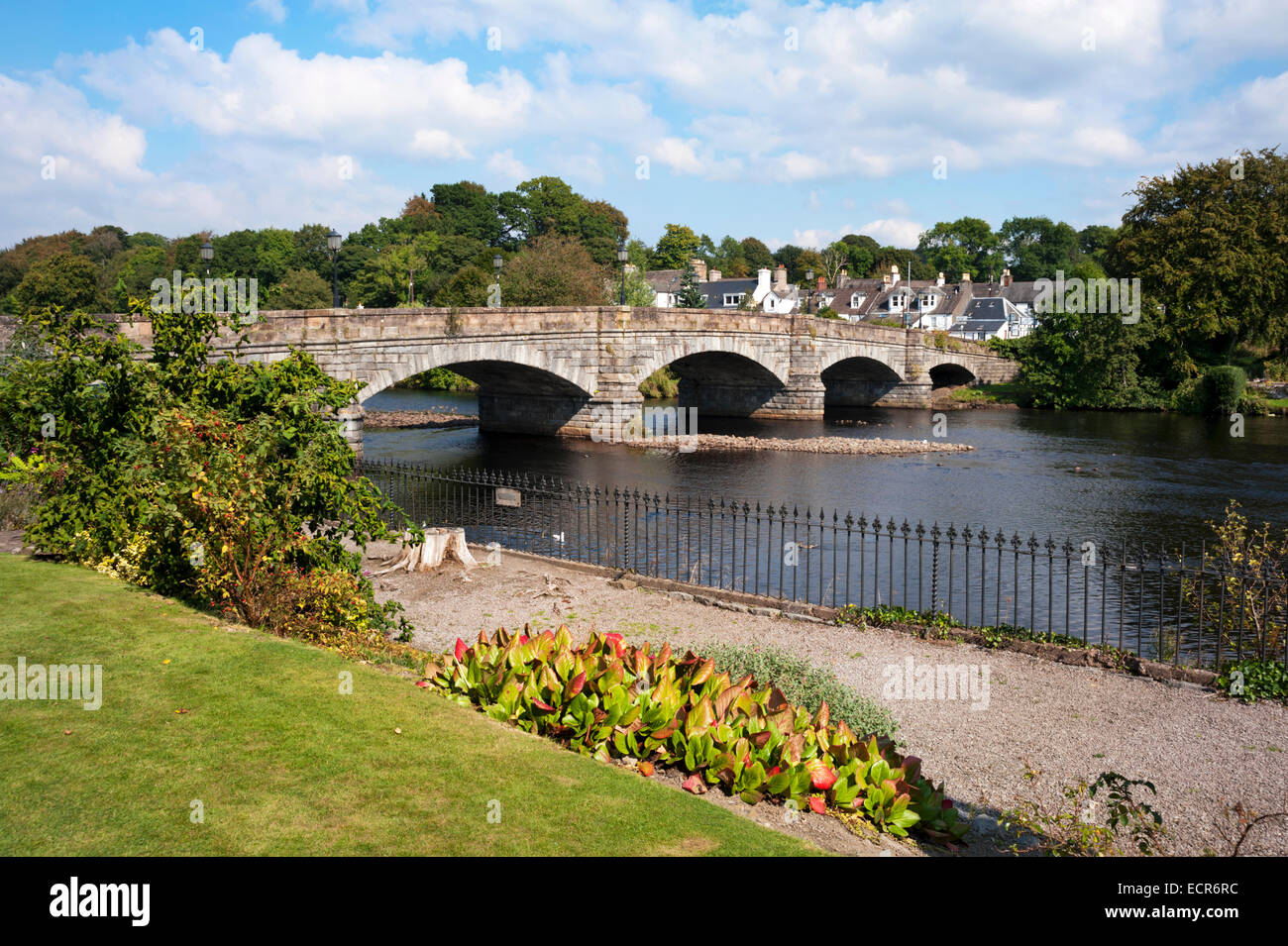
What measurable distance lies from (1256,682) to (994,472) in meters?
24.1

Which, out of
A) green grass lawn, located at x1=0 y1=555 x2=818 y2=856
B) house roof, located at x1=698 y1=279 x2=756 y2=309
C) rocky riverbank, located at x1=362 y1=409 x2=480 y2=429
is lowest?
green grass lawn, located at x1=0 y1=555 x2=818 y2=856

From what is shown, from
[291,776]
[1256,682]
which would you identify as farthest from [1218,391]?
[291,776]

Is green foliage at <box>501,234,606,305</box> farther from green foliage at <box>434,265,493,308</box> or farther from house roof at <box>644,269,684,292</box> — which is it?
house roof at <box>644,269,684,292</box>

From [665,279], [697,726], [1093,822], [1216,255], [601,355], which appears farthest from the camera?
[665,279]

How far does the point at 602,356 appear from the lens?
1549 inches

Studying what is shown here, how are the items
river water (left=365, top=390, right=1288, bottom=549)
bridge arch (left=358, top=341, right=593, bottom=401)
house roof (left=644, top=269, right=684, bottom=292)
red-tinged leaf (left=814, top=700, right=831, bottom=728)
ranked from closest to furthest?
red-tinged leaf (left=814, top=700, right=831, bottom=728), river water (left=365, top=390, right=1288, bottom=549), bridge arch (left=358, top=341, right=593, bottom=401), house roof (left=644, top=269, right=684, bottom=292)

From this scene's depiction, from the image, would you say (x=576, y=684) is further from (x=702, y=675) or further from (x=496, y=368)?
(x=496, y=368)

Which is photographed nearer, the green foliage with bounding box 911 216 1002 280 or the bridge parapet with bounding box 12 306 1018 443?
the bridge parapet with bounding box 12 306 1018 443

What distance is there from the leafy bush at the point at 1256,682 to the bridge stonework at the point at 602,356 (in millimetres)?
14235

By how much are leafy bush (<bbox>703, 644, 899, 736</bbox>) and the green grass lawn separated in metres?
2.36

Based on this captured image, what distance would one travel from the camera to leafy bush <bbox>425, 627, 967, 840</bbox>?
6688 mm

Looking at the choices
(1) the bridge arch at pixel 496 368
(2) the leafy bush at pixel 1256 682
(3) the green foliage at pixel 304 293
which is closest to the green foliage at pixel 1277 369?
(1) the bridge arch at pixel 496 368

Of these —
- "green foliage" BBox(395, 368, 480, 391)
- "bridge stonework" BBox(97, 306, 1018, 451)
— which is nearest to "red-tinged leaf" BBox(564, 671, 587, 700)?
"bridge stonework" BBox(97, 306, 1018, 451)
